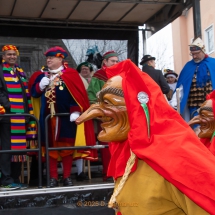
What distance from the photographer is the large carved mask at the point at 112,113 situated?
2.61 m

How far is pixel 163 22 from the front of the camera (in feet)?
25.5

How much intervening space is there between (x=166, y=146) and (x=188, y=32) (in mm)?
23510

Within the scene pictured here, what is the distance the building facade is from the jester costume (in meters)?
16.1

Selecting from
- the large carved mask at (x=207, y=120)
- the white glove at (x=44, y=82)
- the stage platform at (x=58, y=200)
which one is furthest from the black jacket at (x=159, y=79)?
the large carved mask at (x=207, y=120)

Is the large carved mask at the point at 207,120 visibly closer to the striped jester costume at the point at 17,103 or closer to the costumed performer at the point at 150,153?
the costumed performer at the point at 150,153

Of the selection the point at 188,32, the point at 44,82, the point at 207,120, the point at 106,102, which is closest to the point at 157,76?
the point at 44,82

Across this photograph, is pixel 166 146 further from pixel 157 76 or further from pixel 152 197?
pixel 157 76

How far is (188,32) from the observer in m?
25.0

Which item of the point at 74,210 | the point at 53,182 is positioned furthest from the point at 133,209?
the point at 53,182

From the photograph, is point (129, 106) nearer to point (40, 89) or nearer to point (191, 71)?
point (40, 89)

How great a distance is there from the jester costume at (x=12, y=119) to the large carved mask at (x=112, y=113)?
2863 millimetres

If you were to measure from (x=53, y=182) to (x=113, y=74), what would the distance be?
274cm

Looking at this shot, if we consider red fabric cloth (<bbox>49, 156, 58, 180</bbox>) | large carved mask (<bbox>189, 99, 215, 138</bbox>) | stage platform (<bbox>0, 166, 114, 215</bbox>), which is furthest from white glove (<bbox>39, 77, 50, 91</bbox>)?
large carved mask (<bbox>189, 99, 215, 138</bbox>)

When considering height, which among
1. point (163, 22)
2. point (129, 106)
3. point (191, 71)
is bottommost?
point (129, 106)
